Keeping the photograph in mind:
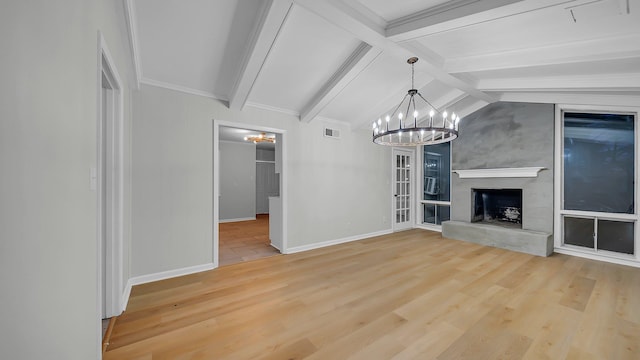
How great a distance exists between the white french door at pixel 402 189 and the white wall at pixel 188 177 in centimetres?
222

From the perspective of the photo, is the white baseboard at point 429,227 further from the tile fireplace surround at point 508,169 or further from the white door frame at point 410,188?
the tile fireplace surround at point 508,169

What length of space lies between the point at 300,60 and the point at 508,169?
454 cm

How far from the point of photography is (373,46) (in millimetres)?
2889

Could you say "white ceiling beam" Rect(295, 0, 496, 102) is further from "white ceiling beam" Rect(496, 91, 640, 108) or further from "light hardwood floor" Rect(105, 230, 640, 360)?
"light hardwood floor" Rect(105, 230, 640, 360)

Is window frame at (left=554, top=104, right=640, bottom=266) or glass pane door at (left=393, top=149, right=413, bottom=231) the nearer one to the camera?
window frame at (left=554, top=104, right=640, bottom=266)

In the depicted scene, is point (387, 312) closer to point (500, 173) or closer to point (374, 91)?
point (374, 91)

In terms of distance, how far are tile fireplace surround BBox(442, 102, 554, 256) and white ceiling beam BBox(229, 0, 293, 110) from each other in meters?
4.87

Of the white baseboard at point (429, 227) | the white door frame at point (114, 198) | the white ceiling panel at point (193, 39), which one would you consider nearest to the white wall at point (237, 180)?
the white ceiling panel at point (193, 39)

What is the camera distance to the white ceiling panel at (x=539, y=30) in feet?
7.39

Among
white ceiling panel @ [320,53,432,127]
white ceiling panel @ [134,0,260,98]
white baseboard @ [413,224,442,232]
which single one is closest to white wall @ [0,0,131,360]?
white ceiling panel @ [134,0,260,98]

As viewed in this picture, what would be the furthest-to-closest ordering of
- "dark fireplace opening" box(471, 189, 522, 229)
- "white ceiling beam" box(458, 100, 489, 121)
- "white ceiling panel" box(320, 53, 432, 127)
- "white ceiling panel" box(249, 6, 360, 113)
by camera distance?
"white ceiling beam" box(458, 100, 489, 121) → "dark fireplace opening" box(471, 189, 522, 229) → "white ceiling panel" box(320, 53, 432, 127) → "white ceiling panel" box(249, 6, 360, 113)

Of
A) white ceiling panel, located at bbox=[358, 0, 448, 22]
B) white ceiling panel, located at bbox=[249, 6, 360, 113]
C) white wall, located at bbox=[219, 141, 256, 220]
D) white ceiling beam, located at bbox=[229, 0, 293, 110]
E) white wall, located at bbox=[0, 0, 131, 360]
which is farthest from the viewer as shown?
white wall, located at bbox=[219, 141, 256, 220]

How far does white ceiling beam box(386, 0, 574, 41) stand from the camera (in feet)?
6.82

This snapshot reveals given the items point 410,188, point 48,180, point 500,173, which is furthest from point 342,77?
point 410,188
